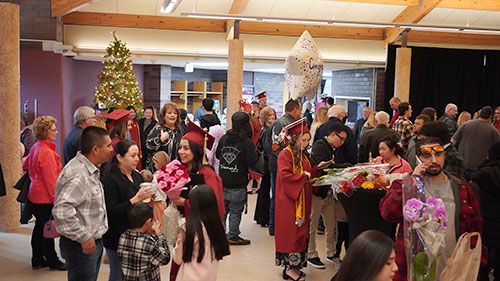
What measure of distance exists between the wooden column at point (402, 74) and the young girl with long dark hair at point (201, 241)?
29.8 feet

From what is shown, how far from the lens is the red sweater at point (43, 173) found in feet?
17.8

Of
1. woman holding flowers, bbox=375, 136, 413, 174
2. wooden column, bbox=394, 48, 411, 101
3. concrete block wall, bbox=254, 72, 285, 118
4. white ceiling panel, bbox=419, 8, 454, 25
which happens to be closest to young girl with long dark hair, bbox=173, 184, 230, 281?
woman holding flowers, bbox=375, 136, 413, 174

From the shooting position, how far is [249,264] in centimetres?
600

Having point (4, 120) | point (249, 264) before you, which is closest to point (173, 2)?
point (4, 120)

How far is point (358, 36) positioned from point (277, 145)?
701 centimetres

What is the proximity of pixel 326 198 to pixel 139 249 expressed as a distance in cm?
266

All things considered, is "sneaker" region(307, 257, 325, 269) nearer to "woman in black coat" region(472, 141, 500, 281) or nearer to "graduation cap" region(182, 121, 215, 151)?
"woman in black coat" region(472, 141, 500, 281)

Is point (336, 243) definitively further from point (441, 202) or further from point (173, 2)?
point (173, 2)

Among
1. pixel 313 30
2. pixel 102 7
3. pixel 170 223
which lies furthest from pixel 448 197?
pixel 313 30

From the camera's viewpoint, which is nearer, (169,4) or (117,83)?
(169,4)

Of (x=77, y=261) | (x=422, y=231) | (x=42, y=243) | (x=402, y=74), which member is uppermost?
(x=402, y=74)

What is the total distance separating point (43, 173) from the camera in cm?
544

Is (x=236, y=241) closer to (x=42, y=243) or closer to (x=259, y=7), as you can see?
(x=42, y=243)

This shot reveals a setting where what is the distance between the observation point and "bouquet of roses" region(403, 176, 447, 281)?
350cm
